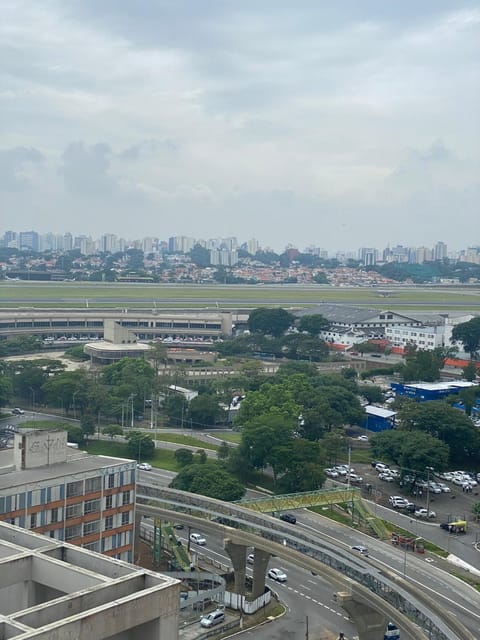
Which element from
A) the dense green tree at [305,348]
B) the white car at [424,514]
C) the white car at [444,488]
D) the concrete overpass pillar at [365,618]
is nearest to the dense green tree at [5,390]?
the white car at [444,488]

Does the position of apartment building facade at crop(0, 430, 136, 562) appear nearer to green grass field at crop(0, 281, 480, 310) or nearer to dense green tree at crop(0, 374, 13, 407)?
dense green tree at crop(0, 374, 13, 407)

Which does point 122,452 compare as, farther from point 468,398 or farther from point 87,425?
→ point 468,398

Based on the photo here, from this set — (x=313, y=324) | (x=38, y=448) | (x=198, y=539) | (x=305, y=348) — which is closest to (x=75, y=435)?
(x=198, y=539)

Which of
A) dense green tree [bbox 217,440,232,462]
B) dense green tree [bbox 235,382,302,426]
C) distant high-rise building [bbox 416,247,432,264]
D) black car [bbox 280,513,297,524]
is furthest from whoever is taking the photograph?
distant high-rise building [bbox 416,247,432,264]

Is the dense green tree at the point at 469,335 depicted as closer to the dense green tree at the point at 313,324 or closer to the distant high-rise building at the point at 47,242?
the dense green tree at the point at 313,324

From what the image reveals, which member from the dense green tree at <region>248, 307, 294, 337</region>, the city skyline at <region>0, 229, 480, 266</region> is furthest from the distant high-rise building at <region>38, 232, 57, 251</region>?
the dense green tree at <region>248, 307, 294, 337</region>

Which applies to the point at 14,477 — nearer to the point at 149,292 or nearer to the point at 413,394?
the point at 413,394
